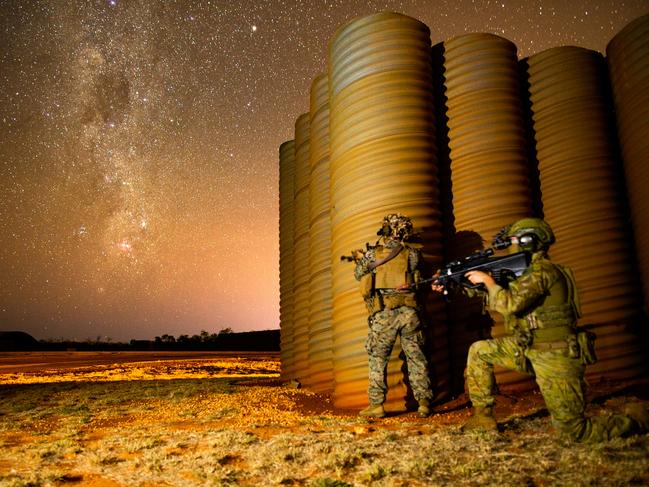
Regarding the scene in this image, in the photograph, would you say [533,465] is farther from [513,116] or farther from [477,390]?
[513,116]

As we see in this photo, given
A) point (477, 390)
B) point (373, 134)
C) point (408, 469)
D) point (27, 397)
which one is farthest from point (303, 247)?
point (408, 469)

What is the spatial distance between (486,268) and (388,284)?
4.72 ft

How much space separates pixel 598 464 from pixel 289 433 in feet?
7.70

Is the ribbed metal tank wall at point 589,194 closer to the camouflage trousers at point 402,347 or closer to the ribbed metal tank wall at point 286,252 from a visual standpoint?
the camouflage trousers at point 402,347

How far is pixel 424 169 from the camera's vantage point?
20.2 feet

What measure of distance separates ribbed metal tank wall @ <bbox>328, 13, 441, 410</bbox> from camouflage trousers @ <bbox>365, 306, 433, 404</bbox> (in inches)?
18.3

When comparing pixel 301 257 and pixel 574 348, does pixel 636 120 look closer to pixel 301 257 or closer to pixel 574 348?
pixel 574 348

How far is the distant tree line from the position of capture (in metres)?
31.1

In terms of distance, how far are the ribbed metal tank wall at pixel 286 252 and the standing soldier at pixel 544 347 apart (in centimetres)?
636

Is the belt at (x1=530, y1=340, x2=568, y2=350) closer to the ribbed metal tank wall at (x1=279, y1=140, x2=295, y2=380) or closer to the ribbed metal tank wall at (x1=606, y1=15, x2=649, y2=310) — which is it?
the ribbed metal tank wall at (x1=606, y1=15, x2=649, y2=310)

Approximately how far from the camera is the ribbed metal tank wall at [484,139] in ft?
20.6

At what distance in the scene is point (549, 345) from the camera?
3527mm

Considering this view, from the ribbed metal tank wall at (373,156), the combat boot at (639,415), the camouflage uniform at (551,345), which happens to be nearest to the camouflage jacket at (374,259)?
the ribbed metal tank wall at (373,156)

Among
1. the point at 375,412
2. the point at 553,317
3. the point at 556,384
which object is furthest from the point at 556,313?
the point at 375,412
